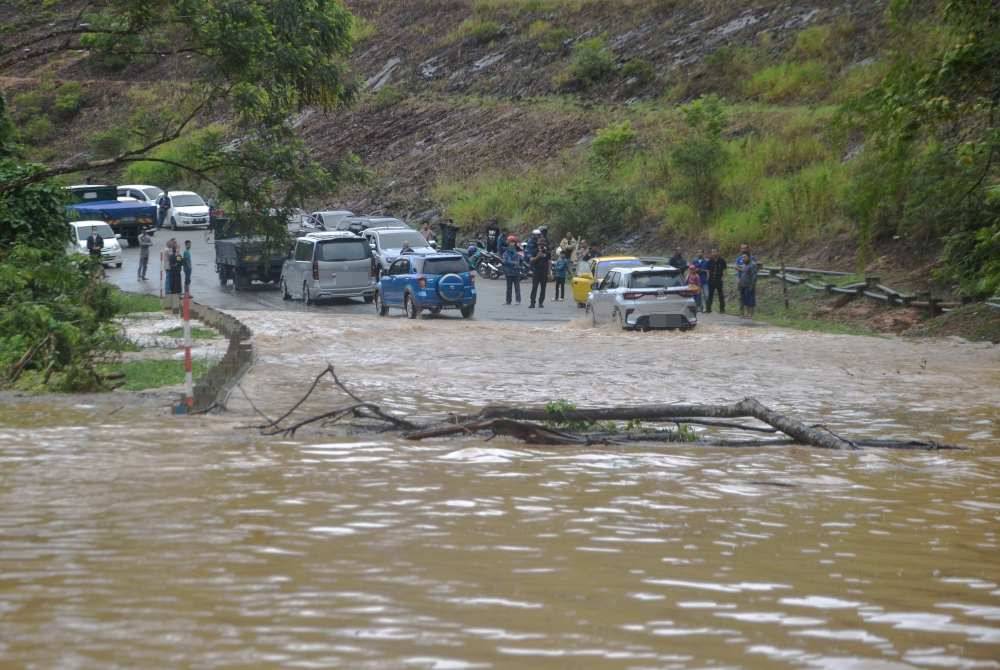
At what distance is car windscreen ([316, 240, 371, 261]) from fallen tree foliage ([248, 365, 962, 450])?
22618mm

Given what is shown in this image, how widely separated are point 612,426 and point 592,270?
67.9 feet

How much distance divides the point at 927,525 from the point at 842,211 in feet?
101

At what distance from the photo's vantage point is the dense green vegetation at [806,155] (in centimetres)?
2061

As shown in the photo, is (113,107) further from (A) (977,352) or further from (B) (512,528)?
(B) (512,528)

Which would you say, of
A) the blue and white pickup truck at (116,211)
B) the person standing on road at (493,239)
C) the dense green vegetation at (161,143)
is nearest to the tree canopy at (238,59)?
the dense green vegetation at (161,143)

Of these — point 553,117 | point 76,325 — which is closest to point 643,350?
point 76,325

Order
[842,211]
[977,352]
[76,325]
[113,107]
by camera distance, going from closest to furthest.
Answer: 1. [76,325]
2. [977,352]
3. [842,211]
4. [113,107]

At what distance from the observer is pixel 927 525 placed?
9.69 meters

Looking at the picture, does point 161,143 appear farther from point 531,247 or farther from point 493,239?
point 493,239

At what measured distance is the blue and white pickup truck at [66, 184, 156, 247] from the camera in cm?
5606

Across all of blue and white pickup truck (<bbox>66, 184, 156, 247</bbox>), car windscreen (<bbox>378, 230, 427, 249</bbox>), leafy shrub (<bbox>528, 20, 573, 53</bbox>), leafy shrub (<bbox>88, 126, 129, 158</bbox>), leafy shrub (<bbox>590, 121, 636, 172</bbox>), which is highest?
leafy shrub (<bbox>528, 20, 573, 53</bbox>)

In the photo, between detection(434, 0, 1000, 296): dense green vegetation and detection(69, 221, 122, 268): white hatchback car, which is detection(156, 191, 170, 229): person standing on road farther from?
detection(69, 221, 122, 268): white hatchback car

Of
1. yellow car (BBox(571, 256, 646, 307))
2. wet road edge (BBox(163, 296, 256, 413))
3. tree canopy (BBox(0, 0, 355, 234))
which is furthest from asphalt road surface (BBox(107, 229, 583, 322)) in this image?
tree canopy (BBox(0, 0, 355, 234))

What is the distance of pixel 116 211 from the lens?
186 feet
